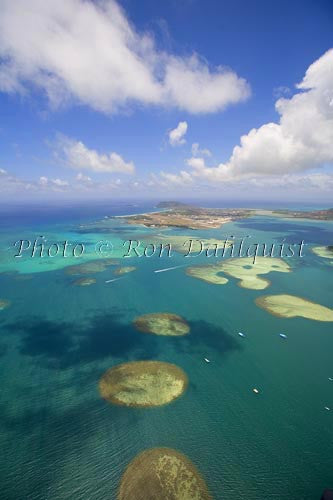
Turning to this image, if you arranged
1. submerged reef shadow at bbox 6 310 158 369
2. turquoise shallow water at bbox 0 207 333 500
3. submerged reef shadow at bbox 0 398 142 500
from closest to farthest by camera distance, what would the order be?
submerged reef shadow at bbox 0 398 142 500 → turquoise shallow water at bbox 0 207 333 500 → submerged reef shadow at bbox 6 310 158 369

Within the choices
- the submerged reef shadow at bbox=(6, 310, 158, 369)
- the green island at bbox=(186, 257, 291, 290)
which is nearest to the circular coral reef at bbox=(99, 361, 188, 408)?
the submerged reef shadow at bbox=(6, 310, 158, 369)

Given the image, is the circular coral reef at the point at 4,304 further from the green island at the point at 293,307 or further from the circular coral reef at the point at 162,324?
the green island at the point at 293,307

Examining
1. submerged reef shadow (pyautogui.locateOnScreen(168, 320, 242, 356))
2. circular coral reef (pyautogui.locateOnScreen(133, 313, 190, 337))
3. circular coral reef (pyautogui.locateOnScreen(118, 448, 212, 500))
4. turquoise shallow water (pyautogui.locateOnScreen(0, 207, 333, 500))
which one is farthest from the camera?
circular coral reef (pyautogui.locateOnScreen(133, 313, 190, 337))

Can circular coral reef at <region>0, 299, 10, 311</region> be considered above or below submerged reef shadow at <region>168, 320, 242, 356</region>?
below

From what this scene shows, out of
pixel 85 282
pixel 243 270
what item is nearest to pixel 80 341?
pixel 85 282

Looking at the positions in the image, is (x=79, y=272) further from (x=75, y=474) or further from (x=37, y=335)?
(x=75, y=474)

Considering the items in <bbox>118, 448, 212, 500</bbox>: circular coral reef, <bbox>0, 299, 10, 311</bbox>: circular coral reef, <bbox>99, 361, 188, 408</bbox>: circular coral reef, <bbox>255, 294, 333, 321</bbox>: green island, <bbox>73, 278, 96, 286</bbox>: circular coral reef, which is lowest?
<bbox>0, 299, 10, 311</bbox>: circular coral reef

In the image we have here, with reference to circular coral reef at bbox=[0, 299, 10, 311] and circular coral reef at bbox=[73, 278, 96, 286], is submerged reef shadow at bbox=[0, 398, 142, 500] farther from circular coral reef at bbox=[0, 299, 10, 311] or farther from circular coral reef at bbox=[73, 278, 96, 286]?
circular coral reef at bbox=[73, 278, 96, 286]

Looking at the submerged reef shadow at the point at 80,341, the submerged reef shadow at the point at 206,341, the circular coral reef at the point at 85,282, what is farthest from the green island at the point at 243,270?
the submerged reef shadow at the point at 80,341
